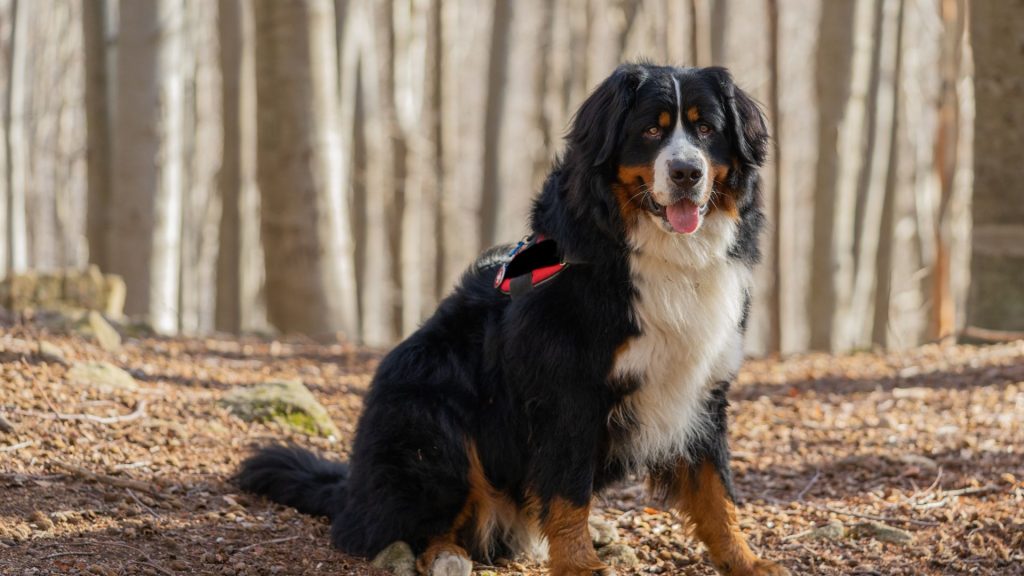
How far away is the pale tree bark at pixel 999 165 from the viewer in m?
8.58

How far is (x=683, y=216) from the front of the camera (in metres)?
4.05

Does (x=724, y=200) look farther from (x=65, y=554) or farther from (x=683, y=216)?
(x=65, y=554)

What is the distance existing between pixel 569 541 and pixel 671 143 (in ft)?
5.18

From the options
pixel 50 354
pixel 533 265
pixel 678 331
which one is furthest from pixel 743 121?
pixel 50 354

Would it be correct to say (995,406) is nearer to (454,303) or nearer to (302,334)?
(454,303)

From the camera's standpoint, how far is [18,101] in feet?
75.7

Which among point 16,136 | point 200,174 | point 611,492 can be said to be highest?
point 16,136

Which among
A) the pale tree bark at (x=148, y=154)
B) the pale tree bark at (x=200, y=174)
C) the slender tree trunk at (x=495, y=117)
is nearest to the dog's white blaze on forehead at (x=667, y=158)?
the pale tree bark at (x=148, y=154)

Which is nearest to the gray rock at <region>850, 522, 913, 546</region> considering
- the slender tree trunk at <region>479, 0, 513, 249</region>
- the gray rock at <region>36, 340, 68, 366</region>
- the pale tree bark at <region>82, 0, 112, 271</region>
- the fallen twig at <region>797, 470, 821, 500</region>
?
the fallen twig at <region>797, 470, 821, 500</region>

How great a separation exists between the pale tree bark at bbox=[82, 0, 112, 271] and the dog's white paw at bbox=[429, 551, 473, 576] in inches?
391

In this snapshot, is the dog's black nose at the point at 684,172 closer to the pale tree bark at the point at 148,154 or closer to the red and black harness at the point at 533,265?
the red and black harness at the point at 533,265

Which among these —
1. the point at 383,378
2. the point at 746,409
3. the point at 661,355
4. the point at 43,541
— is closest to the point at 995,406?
the point at 746,409

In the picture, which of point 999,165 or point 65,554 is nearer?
point 65,554

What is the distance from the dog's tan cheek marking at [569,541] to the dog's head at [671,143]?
1134 millimetres
